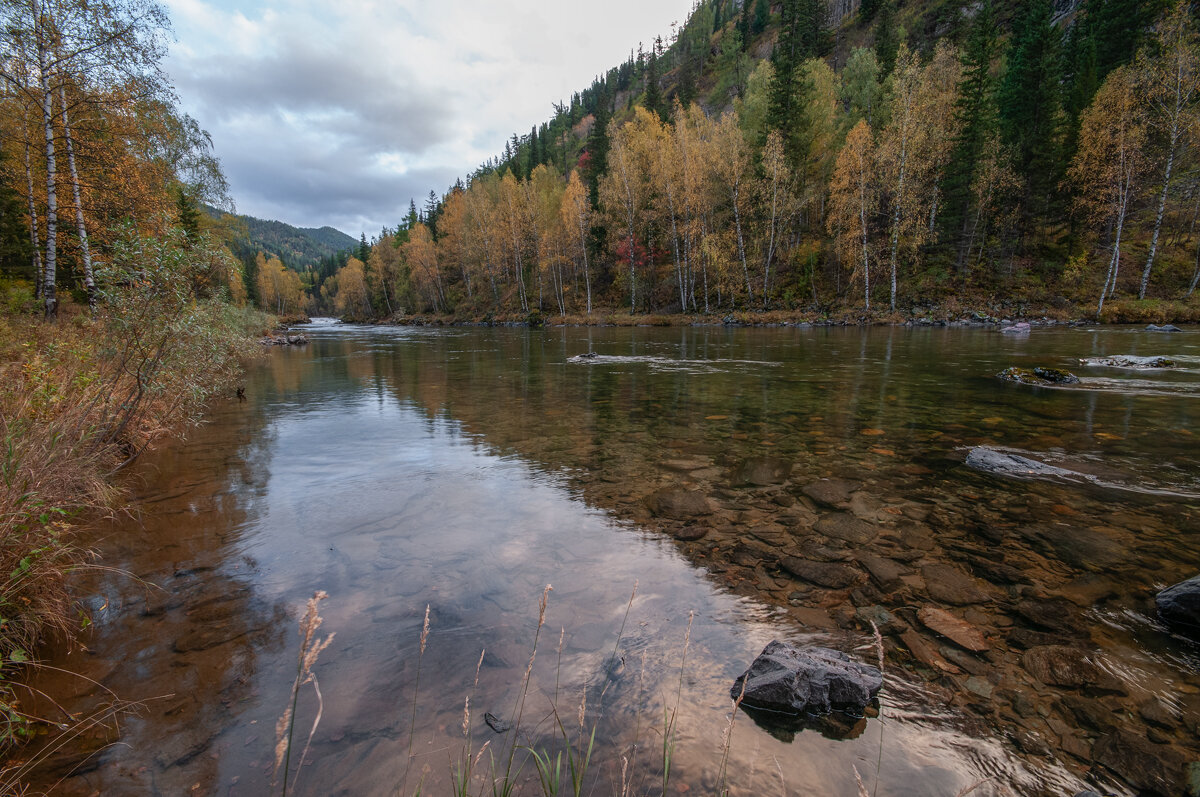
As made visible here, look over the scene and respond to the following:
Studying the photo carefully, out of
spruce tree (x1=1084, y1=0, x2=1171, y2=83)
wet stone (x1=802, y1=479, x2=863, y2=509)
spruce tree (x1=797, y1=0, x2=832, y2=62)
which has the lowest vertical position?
A: wet stone (x1=802, y1=479, x2=863, y2=509)

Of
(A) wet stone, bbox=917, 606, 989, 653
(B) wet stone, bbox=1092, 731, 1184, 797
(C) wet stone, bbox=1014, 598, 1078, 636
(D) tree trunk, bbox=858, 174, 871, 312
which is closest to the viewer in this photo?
(B) wet stone, bbox=1092, 731, 1184, 797

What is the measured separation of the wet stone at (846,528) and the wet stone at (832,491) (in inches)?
14.1

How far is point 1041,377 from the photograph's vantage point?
13859mm

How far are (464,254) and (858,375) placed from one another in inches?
2336

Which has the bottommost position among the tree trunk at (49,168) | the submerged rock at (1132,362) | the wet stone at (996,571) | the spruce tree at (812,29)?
the wet stone at (996,571)

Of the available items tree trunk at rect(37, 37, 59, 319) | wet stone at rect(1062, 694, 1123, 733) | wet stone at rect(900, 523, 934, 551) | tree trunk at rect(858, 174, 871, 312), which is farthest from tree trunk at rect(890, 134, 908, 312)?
tree trunk at rect(37, 37, 59, 319)

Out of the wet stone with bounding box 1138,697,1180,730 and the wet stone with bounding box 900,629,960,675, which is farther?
the wet stone with bounding box 900,629,960,675

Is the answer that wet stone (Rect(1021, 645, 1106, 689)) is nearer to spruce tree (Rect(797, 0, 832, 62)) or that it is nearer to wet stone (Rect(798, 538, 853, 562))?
wet stone (Rect(798, 538, 853, 562))

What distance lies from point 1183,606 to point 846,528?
8.46 ft

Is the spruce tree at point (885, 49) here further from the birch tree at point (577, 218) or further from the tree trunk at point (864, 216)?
the birch tree at point (577, 218)

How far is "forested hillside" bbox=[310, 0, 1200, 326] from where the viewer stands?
1241 inches

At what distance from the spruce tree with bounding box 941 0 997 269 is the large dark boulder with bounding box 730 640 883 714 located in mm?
44811

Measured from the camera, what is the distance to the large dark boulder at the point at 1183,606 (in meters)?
3.78

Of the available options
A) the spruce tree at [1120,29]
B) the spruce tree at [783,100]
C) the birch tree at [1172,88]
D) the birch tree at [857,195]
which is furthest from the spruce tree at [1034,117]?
the spruce tree at [783,100]
